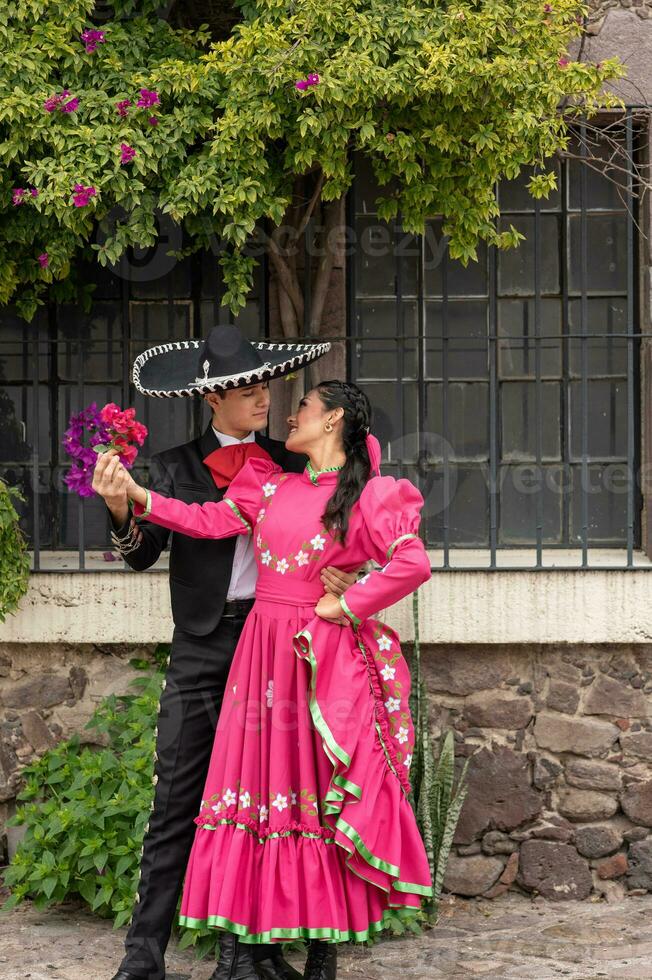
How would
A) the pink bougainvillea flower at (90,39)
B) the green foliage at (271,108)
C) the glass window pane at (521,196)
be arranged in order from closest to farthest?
the green foliage at (271,108)
the pink bougainvillea flower at (90,39)
the glass window pane at (521,196)

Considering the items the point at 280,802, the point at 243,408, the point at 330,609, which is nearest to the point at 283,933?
the point at 280,802

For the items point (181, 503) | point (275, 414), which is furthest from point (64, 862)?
point (275, 414)

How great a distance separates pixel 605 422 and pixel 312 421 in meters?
1.89

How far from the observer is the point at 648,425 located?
15.8 ft

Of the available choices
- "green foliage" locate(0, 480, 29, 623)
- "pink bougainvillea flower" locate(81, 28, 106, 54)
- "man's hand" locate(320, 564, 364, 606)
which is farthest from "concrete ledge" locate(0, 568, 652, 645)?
"pink bougainvillea flower" locate(81, 28, 106, 54)

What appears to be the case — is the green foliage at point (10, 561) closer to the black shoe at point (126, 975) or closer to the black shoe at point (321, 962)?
the black shoe at point (126, 975)

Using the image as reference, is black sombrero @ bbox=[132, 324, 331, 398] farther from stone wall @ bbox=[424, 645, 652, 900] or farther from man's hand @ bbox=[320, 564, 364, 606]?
stone wall @ bbox=[424, 645, 652, 900]

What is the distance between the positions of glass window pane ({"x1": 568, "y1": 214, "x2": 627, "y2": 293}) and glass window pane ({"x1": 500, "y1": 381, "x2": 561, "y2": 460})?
463 mm

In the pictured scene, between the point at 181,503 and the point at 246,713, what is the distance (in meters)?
0.67

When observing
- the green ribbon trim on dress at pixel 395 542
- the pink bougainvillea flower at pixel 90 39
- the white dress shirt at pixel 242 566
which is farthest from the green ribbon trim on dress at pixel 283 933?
the pink bougainvillea flower at pixel 90 39

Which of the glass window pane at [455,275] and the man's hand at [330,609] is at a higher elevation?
the glass window pane at [455,275]

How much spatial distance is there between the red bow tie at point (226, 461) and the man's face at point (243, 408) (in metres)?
0.06

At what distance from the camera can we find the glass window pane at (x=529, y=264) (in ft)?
16.7

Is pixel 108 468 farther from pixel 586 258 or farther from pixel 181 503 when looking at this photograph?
pixel 586 258
